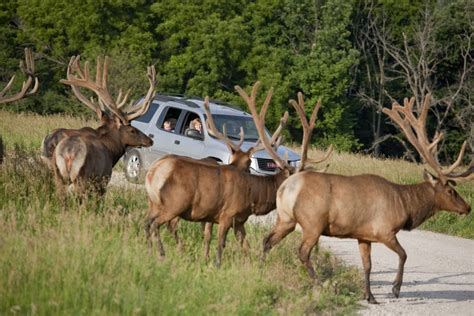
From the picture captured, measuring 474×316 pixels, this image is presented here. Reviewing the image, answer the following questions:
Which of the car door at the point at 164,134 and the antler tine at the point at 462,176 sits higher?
the antler tine at the point at 462,176

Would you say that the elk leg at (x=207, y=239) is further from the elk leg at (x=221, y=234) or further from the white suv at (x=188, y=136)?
the white suv at (x=188, y=136)

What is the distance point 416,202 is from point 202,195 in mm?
2750

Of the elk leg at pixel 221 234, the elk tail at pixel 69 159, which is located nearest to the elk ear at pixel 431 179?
the elk leg at pixel 221 234

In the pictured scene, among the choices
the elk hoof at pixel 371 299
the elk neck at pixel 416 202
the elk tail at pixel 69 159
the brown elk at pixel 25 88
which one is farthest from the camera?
the brown elk at pixel 25 88

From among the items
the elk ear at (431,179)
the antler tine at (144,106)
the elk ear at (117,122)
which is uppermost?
the antler tine at (144,106)

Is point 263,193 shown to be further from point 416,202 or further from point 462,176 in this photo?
point 462,176

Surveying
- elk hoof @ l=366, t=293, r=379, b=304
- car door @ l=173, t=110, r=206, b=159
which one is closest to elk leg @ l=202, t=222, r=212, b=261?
elk hoof @ l=366, t=293, r=379, b=304

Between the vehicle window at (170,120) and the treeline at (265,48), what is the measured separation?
28177 millimetres

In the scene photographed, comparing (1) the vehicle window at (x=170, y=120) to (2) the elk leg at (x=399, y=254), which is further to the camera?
(1) the vehicle window at (x=170, y=120)

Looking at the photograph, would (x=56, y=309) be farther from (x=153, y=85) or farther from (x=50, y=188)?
(x=153, y=85)

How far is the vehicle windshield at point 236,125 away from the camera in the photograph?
2108 cm

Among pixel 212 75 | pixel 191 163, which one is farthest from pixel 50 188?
pixel 212 75

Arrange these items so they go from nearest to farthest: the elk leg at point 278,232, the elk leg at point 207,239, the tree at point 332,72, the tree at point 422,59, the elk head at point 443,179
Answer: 1. the elk leg at point 278,232
2. the elk leg at point 207,239
3. the elk head at point 443,179
4. the tree at point 422,59
5. the tree at point 332,72

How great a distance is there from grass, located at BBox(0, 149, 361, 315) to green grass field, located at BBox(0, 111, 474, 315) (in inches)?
0.4
